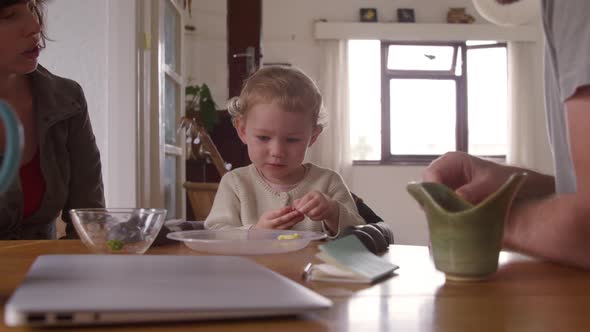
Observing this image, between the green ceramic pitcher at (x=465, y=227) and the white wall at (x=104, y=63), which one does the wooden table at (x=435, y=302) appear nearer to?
the green ceramic pitcher at (x=465, y=227)

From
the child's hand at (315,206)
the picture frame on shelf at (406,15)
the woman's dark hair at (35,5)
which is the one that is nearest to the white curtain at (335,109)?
the picture frame on shelf at (406,15)

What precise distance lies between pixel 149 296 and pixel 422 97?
21.7 feet

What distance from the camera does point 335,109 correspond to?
6.53 m

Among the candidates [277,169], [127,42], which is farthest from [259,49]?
[277,169]

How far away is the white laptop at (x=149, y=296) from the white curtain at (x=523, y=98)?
6623 mm

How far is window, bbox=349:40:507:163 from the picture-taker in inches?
263

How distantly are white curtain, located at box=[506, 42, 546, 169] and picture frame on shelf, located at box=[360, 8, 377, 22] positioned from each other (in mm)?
1609

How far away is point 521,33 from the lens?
6520 mm

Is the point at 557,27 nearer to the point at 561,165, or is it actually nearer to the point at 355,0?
the point at 561,165

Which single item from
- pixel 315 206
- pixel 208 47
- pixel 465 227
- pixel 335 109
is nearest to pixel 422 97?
pixel 335 109

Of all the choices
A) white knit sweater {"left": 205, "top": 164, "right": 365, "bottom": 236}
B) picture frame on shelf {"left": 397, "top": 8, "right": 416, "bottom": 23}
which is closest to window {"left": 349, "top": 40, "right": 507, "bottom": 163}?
picture frame on shelf {"left": 397, "top": 8, "right": 416, "bottom": 23}

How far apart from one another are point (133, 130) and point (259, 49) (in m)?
1.39

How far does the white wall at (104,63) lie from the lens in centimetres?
231

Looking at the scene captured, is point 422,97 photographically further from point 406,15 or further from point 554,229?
point 554,229
